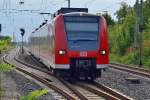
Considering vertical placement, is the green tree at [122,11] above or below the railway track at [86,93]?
above

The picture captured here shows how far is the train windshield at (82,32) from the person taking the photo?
20.3 meters

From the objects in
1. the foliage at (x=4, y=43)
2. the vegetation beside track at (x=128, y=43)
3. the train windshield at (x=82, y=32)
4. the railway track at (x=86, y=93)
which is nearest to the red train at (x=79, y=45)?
the train windshield at (x=82, y=32)

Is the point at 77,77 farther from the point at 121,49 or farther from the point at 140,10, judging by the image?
the point at 121,49

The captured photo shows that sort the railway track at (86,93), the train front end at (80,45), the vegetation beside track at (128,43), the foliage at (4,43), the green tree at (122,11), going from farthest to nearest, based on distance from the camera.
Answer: the green tree at (122,11) → the vegetation beside track at (128,43) → the train front end at (80,45) → the railway track at (86,93) → the foliage at (4,43)

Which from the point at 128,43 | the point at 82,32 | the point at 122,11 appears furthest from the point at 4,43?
the point at 122,11

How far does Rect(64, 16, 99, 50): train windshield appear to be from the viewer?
20.3 m

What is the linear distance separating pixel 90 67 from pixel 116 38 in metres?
32.3

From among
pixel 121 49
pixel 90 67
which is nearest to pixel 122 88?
pixel 90 67

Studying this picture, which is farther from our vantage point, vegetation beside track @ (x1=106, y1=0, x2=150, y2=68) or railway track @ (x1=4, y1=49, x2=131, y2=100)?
vegetation beside track @ (x1=106, y1=0, x2=150, y2=68)

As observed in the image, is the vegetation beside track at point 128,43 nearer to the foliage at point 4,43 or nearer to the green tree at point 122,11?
the green tree at point 122,11

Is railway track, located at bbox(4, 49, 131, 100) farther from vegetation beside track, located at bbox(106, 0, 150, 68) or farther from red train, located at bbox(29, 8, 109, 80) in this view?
vegetation beside track, located at bbox(106, 0, 150, 68)

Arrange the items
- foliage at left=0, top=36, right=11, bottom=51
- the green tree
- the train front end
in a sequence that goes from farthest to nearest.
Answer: the green tree, the train front end, foliage at left=0, top=36, right=11, bottom=51

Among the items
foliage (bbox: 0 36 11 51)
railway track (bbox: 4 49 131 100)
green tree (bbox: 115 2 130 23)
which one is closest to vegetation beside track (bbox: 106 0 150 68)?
green tree (bbox: 115 2 130 23)

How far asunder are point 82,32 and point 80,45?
1.74 feet
